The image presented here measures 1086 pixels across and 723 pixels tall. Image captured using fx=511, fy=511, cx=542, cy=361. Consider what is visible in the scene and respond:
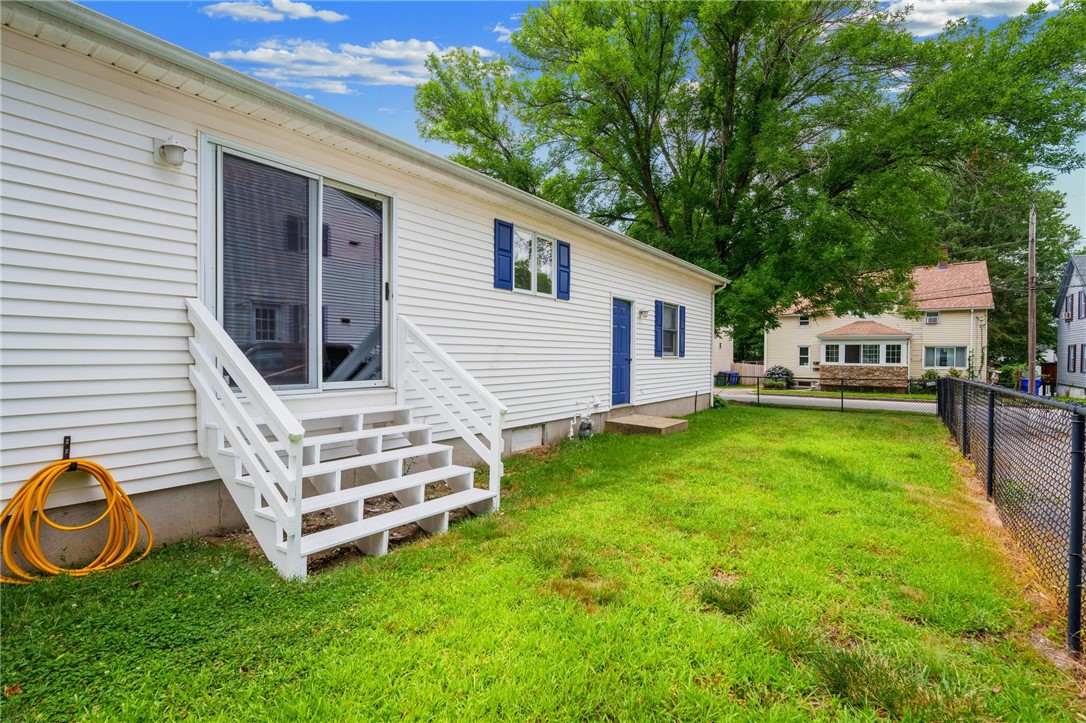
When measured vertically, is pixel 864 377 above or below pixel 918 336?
below

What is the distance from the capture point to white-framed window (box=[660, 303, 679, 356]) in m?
10.6

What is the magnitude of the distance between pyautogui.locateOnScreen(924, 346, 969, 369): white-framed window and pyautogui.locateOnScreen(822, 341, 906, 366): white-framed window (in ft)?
5.84

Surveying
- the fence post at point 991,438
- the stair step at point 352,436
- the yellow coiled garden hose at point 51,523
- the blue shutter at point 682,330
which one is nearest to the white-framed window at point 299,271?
the stair step at point 352,436

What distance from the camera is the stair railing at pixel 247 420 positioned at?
2850 mm

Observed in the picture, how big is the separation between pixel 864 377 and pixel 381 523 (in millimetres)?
24863

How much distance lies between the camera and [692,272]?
36.8ft

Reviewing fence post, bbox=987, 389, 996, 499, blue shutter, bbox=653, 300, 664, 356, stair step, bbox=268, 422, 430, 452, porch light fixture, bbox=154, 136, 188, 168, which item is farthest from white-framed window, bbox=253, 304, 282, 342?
blue shutter, bbox=653, 300, 664, 356

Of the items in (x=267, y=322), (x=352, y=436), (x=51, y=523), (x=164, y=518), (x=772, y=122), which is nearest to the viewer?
(x=51, y=523)

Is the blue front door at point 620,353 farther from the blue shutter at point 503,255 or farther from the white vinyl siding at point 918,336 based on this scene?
the white vinyl siding at point 918,336

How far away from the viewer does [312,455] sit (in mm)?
3432

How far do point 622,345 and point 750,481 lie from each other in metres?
4.17

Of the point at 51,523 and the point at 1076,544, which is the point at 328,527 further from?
the point at 1076,544

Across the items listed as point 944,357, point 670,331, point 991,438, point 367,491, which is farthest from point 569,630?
point 944,357

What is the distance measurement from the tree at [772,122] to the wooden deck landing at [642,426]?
5248 mm
